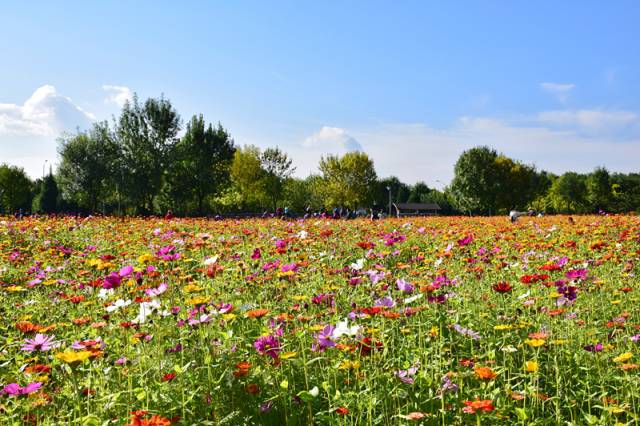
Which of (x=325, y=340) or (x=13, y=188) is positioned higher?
(x=13, y=188)

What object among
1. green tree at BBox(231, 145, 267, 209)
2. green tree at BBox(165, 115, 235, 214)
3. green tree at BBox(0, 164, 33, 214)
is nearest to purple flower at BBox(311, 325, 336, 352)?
green tree at BBox(165, 115, 235, 214)

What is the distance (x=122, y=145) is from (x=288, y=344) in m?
41.0

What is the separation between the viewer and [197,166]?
139ft

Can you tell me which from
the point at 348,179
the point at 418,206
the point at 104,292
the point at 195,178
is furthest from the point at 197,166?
the point at 418,206

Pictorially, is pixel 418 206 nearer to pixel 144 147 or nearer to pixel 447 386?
pixel 144 147

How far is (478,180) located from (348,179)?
1517 cm

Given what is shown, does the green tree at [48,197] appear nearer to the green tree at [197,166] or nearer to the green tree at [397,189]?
the green tree at [197,166]

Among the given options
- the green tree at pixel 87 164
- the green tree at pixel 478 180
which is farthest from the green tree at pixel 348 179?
the green tree at pixel 87 164

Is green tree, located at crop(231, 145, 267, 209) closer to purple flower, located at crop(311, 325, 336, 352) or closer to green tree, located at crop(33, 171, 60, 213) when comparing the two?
green tree, located at crop(33, 171, 60, 213)

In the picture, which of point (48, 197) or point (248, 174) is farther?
point (48, 197)

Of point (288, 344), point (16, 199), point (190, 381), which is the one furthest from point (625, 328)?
point (16, 199)

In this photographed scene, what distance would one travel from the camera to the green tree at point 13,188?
5494cm

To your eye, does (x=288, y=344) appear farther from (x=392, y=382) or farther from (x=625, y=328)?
(x=625, y=328)

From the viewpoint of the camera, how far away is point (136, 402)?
96.9 inches
